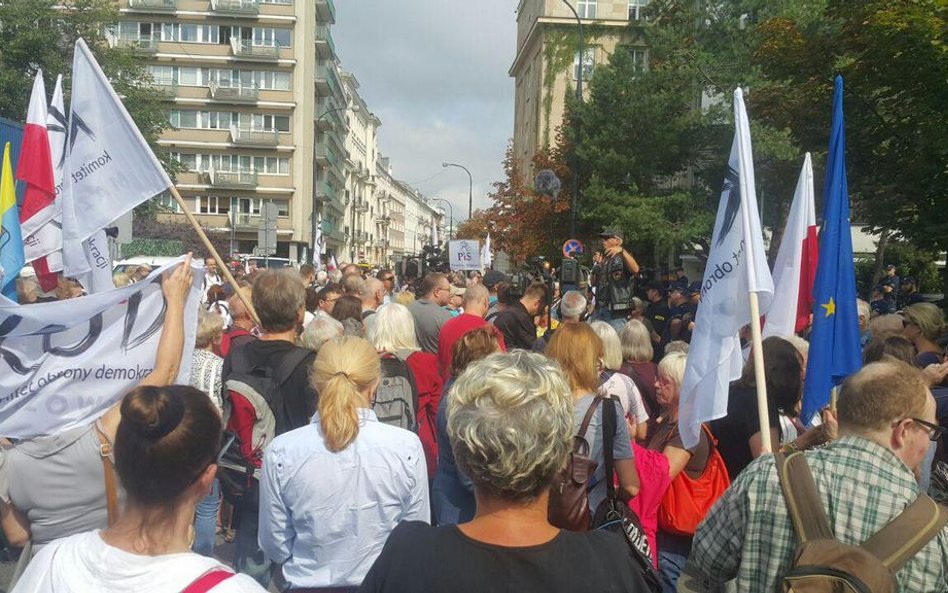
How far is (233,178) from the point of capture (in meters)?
62.3

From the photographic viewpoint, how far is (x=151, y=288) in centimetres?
373

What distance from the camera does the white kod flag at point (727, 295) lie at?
3.97m

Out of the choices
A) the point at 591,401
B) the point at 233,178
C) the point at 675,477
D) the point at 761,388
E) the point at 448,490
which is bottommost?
the point at 448,490

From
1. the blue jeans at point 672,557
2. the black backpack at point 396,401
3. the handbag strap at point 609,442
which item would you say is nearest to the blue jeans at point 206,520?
the black backpack at point 396,401

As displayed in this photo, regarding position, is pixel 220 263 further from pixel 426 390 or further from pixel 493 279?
pixel 493 279

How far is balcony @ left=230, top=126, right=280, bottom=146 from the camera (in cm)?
6159

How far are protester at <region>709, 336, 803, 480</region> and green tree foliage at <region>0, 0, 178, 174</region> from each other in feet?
126

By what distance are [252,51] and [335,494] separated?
61.2m

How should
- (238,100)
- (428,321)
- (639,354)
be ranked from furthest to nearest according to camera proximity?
(238,100), (428,321), (639,354)

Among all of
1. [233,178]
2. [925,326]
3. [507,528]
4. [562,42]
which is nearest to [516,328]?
[925,326]

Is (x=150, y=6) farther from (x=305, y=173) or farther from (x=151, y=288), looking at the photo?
(x=151, y=288)

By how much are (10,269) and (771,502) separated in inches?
211

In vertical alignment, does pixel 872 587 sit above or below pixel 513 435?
below

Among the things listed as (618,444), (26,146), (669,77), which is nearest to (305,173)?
(669,77)
